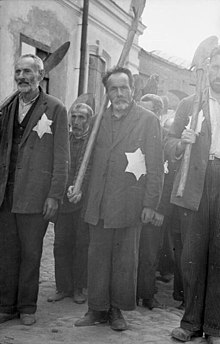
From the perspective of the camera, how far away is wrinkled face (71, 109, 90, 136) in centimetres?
497

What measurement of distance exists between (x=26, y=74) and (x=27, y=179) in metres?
0.81

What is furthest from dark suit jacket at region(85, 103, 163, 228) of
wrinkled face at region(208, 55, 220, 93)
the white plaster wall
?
the white plaster wall

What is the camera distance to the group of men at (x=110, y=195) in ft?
12.3

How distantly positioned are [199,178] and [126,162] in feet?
1.91

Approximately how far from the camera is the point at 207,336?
149 inches

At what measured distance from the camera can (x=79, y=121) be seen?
4.97 metres

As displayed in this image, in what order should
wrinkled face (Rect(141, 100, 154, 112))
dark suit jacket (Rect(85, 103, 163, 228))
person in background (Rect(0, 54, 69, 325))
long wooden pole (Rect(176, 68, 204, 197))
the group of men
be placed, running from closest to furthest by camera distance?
long wooden pole (Rect(176, 68, 204, 197)) → the group of men → dark suit jacket (Rect(85, 103, 163, 228)) → person in background (Rect(0, 54, 69, 325)) → wrinkled face (Rect(141, 100, 154, 112))

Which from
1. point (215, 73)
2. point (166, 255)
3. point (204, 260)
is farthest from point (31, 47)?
point (204, 260)

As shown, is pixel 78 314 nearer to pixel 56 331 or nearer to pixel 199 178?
pixel 56 331

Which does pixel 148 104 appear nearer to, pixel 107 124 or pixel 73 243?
pixel 107 124

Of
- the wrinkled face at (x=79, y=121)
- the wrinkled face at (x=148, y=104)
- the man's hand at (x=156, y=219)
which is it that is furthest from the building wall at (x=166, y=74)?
the man's hand at (x=156, y=219)

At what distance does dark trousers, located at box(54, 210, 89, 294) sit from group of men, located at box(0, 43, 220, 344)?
29.9 inches

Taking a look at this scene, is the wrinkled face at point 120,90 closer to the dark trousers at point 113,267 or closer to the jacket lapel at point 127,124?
the jacket lapel at point 127,124

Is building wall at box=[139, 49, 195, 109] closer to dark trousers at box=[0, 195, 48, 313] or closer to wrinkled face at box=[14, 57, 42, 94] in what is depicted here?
wrinkled face at box=[14, 57, 42, 94]
